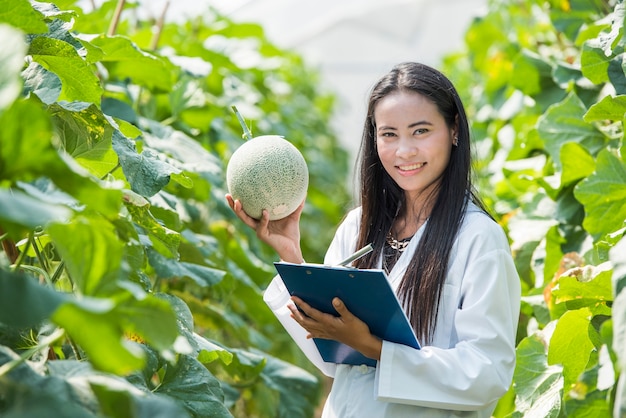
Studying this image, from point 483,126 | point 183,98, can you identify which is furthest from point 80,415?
point 483,126

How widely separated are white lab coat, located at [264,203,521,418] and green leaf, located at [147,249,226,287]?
57 centimetres

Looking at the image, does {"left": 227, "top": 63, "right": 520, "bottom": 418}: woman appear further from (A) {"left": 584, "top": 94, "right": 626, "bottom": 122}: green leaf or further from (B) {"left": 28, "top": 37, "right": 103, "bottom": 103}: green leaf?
(B) {"left": 28, "top": 37, "right": 103, "bottom": 103}: green leaf

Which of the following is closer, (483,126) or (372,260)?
(372,260)

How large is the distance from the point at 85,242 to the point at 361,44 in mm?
10609

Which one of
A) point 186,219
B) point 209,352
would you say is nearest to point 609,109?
point 209,352

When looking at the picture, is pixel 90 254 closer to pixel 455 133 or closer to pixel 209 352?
pixel 209 352

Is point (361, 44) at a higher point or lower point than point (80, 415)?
lower

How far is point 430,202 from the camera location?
1846 mm

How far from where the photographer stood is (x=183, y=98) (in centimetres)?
300

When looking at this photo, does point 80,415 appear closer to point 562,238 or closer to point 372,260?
point 372,260

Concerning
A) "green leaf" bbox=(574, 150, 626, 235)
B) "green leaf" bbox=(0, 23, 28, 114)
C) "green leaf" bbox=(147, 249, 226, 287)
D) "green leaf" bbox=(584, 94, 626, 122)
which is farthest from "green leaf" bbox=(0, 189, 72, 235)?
"green leaf" bbox=(574, 150, 626, 235)

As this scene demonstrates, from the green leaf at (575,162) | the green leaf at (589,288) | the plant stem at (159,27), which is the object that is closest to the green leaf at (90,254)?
the green leaf at (589,288)

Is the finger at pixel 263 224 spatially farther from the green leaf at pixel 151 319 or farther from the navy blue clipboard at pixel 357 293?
the green leaf at pixel 151 319

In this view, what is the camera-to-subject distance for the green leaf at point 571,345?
1.80 meters
